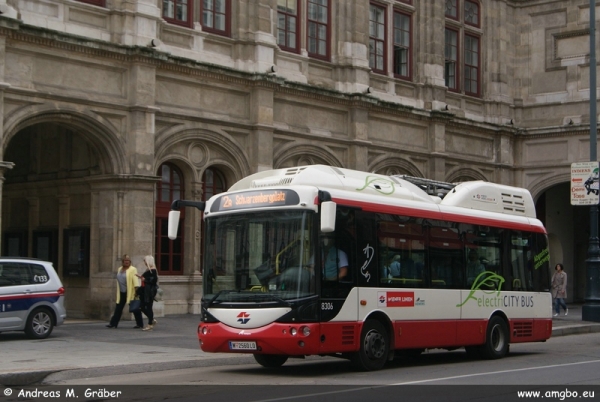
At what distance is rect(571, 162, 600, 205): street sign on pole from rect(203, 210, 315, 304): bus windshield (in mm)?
15772

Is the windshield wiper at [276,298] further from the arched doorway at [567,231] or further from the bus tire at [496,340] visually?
the arched doorway at [567,231]

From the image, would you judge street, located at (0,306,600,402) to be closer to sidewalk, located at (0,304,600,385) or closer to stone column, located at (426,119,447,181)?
sidewalk, located at (0,304,600,385)

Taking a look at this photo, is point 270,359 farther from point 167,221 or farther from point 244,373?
point 167,221

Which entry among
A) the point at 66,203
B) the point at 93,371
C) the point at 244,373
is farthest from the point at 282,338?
the point at 66,203

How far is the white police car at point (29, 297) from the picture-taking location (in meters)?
18.8

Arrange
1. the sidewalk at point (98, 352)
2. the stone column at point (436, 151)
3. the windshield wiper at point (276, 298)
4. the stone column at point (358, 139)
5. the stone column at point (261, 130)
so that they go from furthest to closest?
the stone column at point (436, 151)
the stone column at point (358, 139)
the stone column at point (261, 130)
the sidewalk at point (98, 352)
the windshield wiper at point (276, 298)

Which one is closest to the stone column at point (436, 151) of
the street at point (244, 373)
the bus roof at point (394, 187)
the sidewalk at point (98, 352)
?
the sidewalk at point (98, 352)

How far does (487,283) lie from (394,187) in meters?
2.78

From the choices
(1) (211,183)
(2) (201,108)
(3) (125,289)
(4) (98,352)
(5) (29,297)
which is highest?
(2) (201,108)

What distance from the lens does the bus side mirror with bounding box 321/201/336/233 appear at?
43.7 ft

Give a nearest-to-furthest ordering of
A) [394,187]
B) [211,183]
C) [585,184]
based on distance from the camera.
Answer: [394,187] < [211,183] < [585,184]

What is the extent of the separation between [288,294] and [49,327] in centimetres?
741

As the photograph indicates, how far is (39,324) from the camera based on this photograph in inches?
760

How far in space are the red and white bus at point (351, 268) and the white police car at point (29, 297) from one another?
528 centimetres
